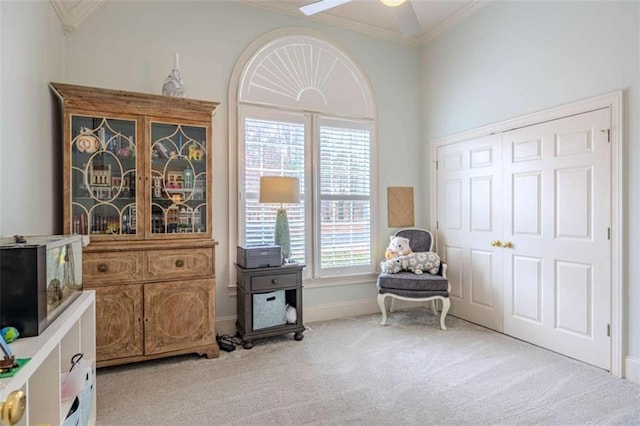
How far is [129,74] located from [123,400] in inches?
105

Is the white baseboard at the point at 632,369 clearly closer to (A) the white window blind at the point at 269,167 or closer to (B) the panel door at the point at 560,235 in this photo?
(B) the panel door at the point at 560,235

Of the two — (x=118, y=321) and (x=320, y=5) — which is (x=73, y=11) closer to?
(x=320, y=5)

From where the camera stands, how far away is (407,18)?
101 inches

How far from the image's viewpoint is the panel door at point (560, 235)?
107 inches

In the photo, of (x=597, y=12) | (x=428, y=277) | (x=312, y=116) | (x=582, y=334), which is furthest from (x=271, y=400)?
(x=597, y=12)

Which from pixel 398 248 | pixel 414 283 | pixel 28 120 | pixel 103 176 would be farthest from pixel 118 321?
pixel 398 248

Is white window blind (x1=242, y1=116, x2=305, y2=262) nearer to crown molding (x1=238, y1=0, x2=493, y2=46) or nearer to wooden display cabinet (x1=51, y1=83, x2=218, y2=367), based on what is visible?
wooden display cabinet (x1=51, y1=83, x2=218, y2=367)

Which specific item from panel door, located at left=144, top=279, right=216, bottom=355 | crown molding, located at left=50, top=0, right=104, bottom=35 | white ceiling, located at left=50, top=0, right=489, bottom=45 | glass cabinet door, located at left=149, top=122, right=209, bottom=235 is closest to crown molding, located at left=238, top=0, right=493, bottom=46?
white ceiling, located at left=50, top=0, right=489, bottom=45

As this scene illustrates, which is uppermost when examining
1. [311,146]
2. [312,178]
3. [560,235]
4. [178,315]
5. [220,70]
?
[220,70]

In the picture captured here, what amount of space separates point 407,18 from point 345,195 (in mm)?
1972

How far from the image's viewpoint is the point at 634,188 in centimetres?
252

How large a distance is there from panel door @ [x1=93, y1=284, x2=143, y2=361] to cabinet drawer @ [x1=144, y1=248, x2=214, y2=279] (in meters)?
0.17

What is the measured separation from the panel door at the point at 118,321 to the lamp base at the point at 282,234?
1.28 meters

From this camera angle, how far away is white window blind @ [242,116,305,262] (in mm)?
3586
